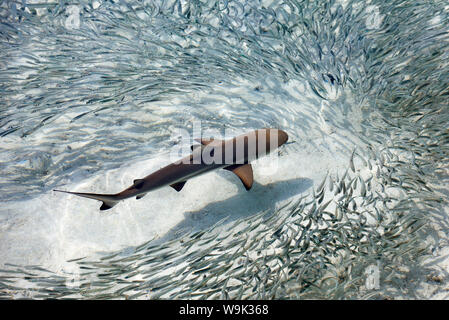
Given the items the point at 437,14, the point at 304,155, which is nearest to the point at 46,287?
the point at 304,155

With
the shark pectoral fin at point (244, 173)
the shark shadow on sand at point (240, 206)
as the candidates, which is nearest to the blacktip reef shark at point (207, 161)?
the shark pectoral fin at point (244, 173)

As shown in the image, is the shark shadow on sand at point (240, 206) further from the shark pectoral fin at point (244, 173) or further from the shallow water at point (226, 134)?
the shark pectoral fin at point (244, 173)

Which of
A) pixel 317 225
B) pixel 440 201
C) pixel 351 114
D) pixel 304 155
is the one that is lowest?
pixel 317 225

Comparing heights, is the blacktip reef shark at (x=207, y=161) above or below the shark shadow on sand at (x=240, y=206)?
above

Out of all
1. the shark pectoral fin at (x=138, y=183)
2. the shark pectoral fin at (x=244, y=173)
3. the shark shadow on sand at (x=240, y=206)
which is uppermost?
the shark pectoral fin at (x=244, y=173)

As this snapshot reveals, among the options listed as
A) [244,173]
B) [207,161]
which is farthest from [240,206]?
[207,161]

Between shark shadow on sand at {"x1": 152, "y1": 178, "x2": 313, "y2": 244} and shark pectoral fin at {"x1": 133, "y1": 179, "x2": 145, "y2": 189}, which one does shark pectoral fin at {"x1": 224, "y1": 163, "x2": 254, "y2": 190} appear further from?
shark pectoral fin at {"x1": 133, "y1": 179, "x2": 145, "y2": 189}

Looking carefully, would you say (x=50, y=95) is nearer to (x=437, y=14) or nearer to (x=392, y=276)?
(x=392, y=276)
